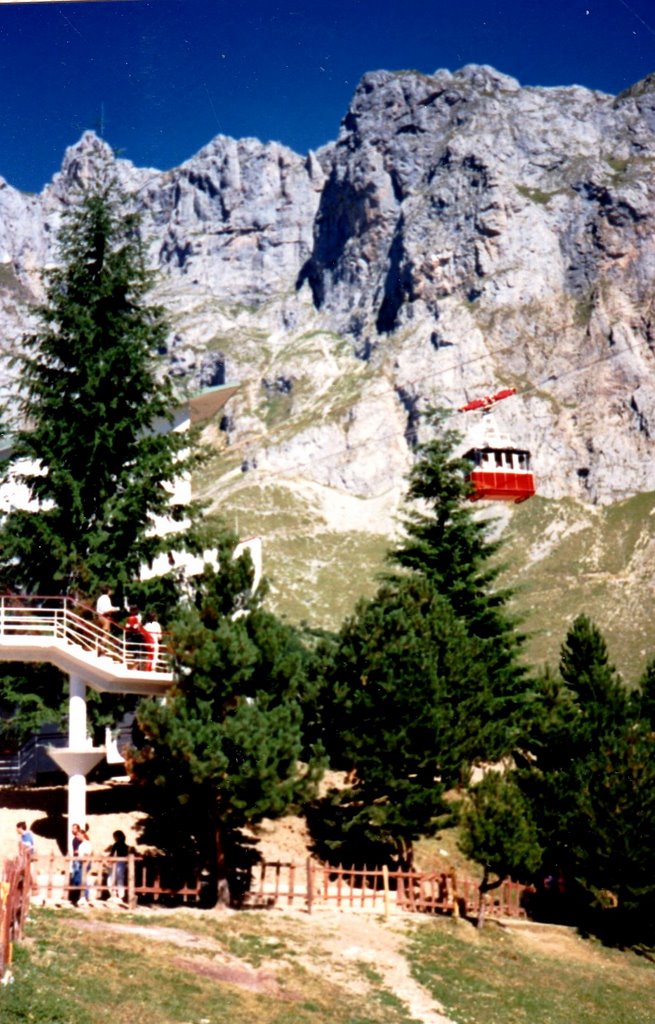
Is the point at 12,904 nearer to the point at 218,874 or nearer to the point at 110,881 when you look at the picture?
the point at 110,881

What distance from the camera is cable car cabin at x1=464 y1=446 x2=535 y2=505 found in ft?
220

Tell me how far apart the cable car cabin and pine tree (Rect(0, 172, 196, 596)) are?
36.5 m

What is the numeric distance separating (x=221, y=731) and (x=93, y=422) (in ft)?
38.3

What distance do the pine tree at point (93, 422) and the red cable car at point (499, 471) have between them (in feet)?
120

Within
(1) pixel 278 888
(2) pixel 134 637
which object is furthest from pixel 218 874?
(2) pixel 134 637

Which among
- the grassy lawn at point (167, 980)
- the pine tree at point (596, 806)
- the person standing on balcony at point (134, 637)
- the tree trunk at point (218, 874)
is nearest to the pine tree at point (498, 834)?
the pine tree at point (596, 806)

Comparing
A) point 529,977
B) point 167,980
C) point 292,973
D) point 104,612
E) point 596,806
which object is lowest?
point 529,977

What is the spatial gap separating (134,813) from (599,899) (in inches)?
463

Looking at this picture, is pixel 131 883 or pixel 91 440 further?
pixel 91 440

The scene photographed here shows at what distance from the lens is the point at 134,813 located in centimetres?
2816

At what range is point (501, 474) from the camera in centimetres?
6856

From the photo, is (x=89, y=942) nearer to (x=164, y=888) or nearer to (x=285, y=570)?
(x=164, y=888)

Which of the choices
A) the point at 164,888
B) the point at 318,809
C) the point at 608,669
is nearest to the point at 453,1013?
the point at 164,888

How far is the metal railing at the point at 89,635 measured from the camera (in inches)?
1029
